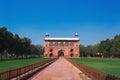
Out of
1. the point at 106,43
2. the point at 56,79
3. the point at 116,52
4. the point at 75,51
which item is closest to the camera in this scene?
the point at 56,79

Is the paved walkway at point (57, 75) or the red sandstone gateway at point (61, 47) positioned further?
the red sandstone gateway at point (61, 47)

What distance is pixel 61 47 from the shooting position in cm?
14175

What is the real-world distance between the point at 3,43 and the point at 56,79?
173 feet

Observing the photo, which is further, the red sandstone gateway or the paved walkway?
the red sandstone gateway

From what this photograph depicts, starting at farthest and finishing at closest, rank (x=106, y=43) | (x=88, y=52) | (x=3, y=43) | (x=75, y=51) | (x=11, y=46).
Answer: (x=88, y=52), (x=75, y=51), (x=106, y=43), (x=11, y=46), (x=3, y=43)

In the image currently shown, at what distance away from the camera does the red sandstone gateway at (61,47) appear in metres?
140

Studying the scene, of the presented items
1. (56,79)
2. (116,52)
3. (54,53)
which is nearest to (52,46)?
(54,53)

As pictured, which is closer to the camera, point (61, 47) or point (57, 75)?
point (57, 75)

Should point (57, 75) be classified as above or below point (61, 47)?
below

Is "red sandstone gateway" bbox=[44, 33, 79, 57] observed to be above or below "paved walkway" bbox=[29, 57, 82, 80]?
above

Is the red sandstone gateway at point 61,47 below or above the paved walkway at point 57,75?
above

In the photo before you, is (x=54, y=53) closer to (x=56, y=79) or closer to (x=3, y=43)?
(x=3, y=43)

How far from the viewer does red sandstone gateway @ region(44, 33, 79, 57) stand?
140125 millimetres

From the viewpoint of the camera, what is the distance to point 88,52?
149 metres
